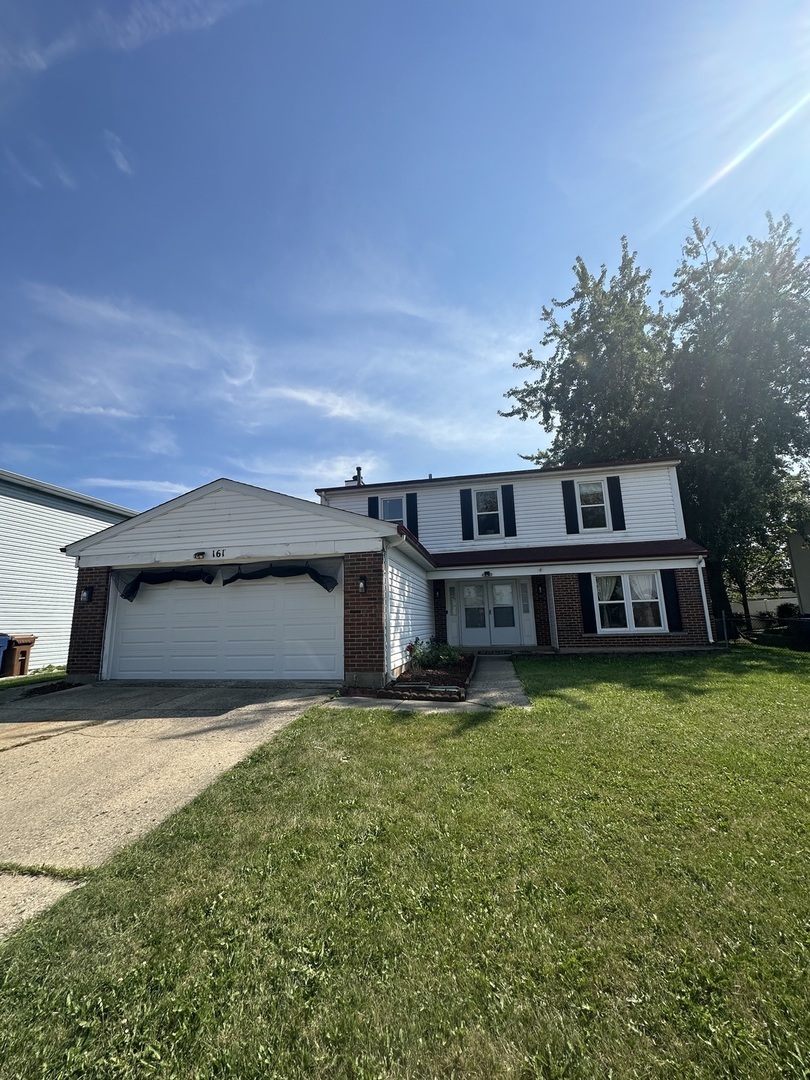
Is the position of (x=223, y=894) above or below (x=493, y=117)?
below

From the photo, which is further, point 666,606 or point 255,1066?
point 666,606

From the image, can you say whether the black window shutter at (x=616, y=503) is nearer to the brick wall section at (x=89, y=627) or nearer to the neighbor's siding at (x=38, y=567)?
the brick wall section at (x=89, y=627)

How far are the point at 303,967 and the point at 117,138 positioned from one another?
11.9 metres

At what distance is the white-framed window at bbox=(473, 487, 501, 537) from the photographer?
15.9 meters

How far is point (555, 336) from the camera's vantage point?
2405 centimetres

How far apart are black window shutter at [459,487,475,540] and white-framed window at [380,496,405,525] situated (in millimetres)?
2179

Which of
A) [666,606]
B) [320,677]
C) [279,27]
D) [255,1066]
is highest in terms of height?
[279,27]

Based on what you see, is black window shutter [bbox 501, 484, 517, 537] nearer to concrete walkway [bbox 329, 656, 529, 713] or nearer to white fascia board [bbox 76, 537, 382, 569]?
concrete walkway [bbox 329, 656, 529, 713]

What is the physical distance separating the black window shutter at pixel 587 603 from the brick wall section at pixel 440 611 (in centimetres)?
422

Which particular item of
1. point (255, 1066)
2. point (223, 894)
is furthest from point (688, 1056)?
point (223, 894)

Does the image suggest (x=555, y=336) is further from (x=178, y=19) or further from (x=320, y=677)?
(x=320, y=677)

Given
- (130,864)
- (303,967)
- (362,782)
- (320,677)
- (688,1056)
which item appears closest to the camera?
(688,1056)

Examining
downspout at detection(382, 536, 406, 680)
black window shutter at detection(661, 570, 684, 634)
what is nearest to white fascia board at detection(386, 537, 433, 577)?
downspout at detection(382, 536, 406, 680)

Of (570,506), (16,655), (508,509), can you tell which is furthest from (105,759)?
(570,506)
